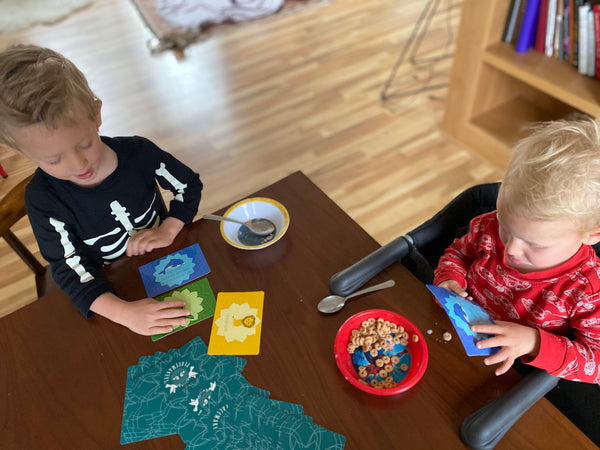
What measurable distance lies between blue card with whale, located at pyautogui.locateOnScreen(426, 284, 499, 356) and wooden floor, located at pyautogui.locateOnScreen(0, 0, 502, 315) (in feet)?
3.64

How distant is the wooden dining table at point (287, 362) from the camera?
2.13 ft

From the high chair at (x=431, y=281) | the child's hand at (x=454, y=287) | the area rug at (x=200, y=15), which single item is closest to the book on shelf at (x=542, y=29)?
the high chair at (x=431, y=281)

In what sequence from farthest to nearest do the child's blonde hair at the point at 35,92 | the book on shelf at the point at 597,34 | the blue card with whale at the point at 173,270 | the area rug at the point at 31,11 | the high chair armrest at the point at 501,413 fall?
the area rug at the point at 31,11, the book on shelf at the point at 597,34, the blue card with whale at the point at 173,270, the child's blonde hair at the point at 35,92, the high chair armrest at the point at 501,413

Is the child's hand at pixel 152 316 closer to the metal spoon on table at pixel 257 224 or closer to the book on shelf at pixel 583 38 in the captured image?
the metal spoon on table at pixel 257 224

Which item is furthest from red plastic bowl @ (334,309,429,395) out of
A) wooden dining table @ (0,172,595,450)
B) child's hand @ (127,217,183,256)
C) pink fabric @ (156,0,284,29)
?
pink fabric @ (156,0,284,29)

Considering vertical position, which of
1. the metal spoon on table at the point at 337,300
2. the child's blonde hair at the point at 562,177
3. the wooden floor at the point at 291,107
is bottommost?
the wooden floor at the point at 291,107

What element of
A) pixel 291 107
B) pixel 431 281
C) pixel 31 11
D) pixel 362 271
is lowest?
pixel 291 107

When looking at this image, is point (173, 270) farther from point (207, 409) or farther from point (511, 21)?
point (511, 21)

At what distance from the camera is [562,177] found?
2.11ft

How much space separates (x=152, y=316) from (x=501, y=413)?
59cm

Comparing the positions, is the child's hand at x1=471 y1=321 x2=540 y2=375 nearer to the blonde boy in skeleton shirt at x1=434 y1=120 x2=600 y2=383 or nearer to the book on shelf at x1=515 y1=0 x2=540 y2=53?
the blonde boy in skeleton shirt at x1=434 y1=120 x2=600 y2=383

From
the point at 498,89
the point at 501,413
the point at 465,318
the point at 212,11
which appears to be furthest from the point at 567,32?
the point at 212,11

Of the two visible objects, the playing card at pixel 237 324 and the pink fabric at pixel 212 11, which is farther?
the pink fabric at pixel 212 11

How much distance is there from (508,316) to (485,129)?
1461 millimetres
